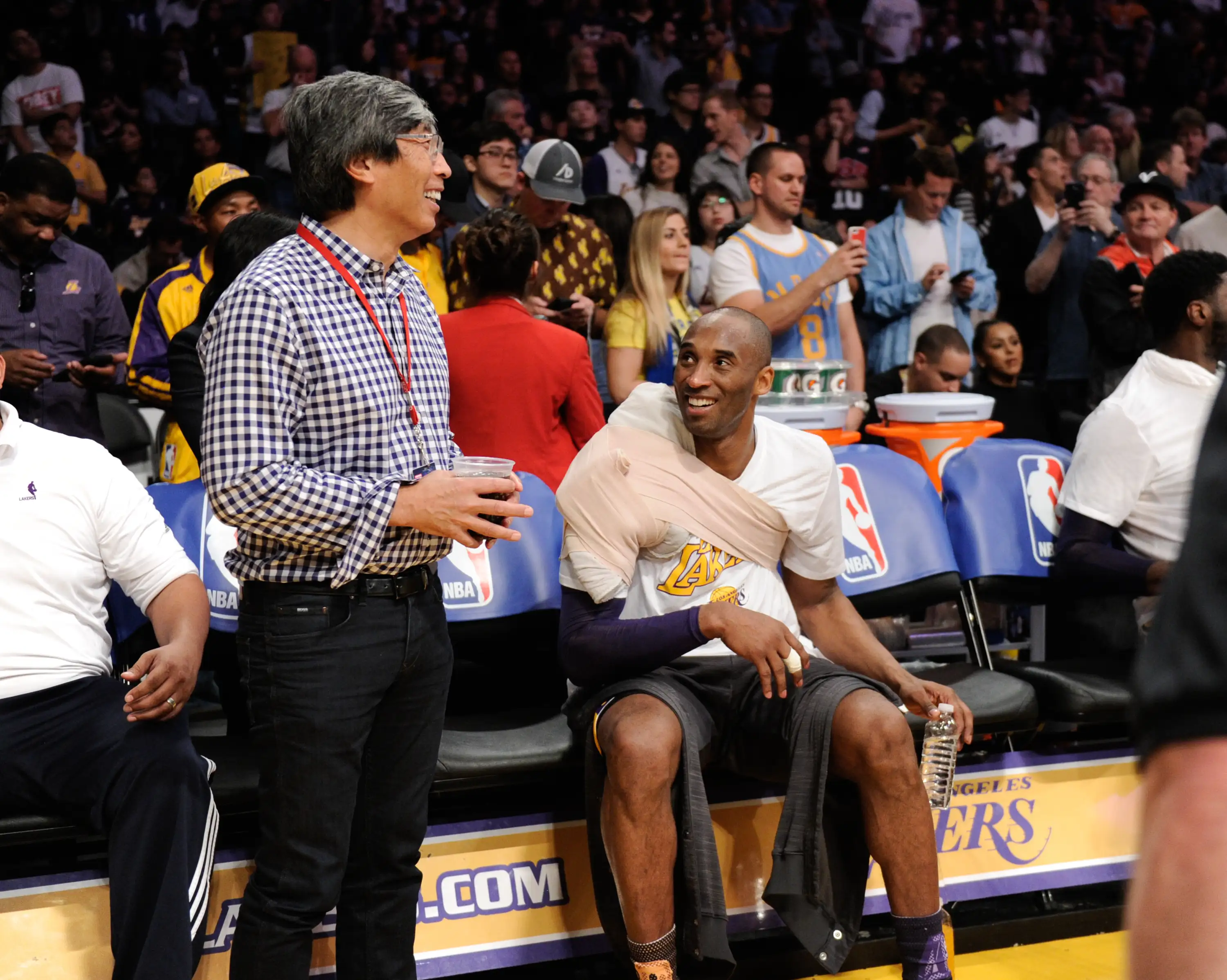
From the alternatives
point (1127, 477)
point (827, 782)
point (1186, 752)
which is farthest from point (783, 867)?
point (1186, 752)

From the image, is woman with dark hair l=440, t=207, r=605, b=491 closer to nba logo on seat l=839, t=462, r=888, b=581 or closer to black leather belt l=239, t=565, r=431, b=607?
nba logo on seat l=839, t=462, r=888, b=581

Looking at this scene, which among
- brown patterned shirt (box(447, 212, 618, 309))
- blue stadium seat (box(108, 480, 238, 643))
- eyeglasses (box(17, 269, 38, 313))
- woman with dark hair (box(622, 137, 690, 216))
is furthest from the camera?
woman with dark hair (box(622, 137, 690, 216))

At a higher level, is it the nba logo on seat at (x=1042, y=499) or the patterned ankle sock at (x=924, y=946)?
the nba logo on seat at (x=1042, y=499)

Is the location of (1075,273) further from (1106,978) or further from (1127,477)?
(1106,978)

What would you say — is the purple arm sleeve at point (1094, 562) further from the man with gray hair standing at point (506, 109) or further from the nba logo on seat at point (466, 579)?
the man with gray hair standing at point (506, 109)

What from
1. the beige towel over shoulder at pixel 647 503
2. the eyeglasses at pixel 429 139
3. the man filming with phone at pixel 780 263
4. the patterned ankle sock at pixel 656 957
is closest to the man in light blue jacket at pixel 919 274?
the man filming with phone at pixel 780 263

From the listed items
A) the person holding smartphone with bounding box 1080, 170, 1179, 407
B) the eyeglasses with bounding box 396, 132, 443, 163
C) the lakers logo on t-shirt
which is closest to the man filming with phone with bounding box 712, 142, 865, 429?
the person holding smartphone with bounding box 1080, 170, 1179, 407

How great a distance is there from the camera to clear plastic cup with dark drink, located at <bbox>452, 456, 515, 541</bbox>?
2260 mm

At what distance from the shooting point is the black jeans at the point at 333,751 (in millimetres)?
2334

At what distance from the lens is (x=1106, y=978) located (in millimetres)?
3162

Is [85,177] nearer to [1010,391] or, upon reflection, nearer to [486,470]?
[1010,391]

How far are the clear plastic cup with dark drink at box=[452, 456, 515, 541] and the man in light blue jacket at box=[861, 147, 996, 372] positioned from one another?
4.02m

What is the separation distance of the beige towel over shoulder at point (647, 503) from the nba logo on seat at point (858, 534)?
512 mm

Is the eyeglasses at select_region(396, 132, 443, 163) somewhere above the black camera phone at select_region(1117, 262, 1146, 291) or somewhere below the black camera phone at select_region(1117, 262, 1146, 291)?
above
